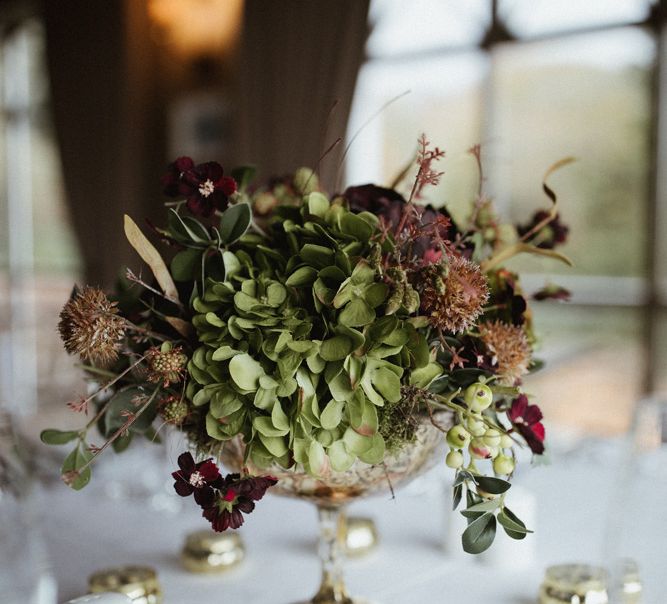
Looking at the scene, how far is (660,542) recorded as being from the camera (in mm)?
700

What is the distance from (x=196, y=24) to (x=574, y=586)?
4.42 meters

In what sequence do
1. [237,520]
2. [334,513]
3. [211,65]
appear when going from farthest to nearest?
1. [211,65]
2. [334,513]
3. [237,520]

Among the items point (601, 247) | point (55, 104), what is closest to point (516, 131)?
point (601, 247)

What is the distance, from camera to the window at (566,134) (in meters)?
3.58

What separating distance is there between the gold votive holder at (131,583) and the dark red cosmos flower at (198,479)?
296 millimetres

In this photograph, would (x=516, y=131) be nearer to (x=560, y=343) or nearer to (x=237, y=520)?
→ (x=560, y=343)

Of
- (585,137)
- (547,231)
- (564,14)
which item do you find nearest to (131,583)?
(547,231)

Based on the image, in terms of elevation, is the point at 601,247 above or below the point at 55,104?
below

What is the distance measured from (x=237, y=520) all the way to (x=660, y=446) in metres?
0.43

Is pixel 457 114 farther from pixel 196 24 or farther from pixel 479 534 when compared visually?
pixel 479 534

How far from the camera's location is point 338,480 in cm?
78

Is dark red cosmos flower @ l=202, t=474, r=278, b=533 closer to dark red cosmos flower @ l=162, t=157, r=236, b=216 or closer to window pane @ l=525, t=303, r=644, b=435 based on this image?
dark red cosmos flower @ l=162, t=157, r=236, b=216

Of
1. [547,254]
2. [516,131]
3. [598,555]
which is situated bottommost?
[598,555]

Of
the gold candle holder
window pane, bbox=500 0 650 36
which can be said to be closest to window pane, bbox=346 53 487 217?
window pane, bbox=500 0 650 36
